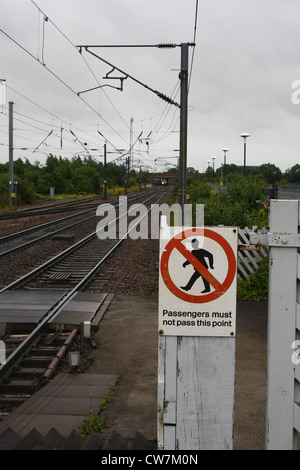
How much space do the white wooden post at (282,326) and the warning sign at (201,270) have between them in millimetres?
235

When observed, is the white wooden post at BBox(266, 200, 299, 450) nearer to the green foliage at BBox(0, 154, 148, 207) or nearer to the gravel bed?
the gravel bed

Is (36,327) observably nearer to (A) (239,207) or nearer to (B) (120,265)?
(B) (120,265)

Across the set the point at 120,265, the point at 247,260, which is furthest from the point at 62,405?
the point at 120,265

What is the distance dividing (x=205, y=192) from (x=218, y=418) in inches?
1412

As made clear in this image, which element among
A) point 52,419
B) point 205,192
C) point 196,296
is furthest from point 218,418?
point 205,192

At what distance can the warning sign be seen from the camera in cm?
264

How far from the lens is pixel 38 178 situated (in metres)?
70.1

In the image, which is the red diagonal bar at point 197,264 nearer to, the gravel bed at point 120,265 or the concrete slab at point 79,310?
the concrete slab at point 79,310

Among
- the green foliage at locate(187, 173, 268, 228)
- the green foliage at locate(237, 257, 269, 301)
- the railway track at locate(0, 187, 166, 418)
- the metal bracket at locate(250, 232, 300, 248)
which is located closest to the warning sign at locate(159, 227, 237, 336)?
the metal bracket at locate(250, 232, 300, 248)

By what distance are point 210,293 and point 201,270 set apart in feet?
0.41

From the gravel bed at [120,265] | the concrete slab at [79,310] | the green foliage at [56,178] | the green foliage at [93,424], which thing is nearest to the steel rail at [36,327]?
the concrete slab at [79,310]

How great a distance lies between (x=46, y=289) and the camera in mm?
12086

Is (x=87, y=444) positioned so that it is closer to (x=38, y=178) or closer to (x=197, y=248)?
(x=197, y=248)

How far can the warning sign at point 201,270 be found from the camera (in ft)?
8.66
